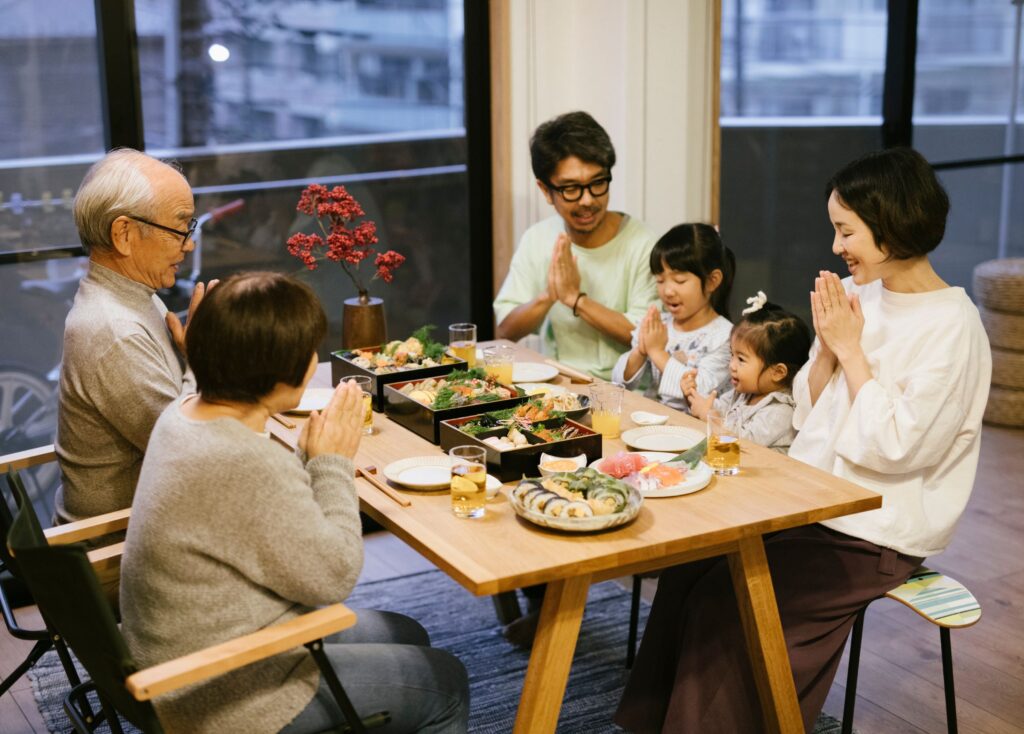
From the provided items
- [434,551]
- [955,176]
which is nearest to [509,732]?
[434,551]

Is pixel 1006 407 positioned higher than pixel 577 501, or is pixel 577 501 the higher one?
pixel 577 501

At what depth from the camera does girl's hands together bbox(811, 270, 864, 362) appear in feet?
7.97

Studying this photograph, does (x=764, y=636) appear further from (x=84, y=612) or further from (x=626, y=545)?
(x=84, y=612)

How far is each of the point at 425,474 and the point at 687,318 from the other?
1183mm

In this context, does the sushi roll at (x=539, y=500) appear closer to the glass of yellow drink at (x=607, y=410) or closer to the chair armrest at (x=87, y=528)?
the glass of yellow drink at (x=607, y=410)

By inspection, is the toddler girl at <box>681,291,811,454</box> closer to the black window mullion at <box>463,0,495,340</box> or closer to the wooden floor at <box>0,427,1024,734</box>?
the wooden floor at <box>0,427,1024,734</box>

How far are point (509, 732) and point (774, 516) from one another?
42.5 inches

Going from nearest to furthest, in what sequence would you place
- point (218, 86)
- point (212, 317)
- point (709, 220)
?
point (212, 317), point (218, 86), point (709, 220)

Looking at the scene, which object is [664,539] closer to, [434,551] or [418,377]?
[434,551]

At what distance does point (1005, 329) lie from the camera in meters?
4.95

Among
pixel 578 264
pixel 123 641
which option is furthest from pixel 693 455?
pixel 578 264

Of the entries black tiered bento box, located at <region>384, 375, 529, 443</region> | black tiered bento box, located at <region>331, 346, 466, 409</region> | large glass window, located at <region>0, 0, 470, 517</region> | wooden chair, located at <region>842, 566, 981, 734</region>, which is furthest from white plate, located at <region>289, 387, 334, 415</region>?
wooden chair, located at <region>842, 566, 981, 734</region>

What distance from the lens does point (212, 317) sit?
6.00 ft

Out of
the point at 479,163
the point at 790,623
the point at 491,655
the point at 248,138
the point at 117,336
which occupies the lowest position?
the point at 491,655
